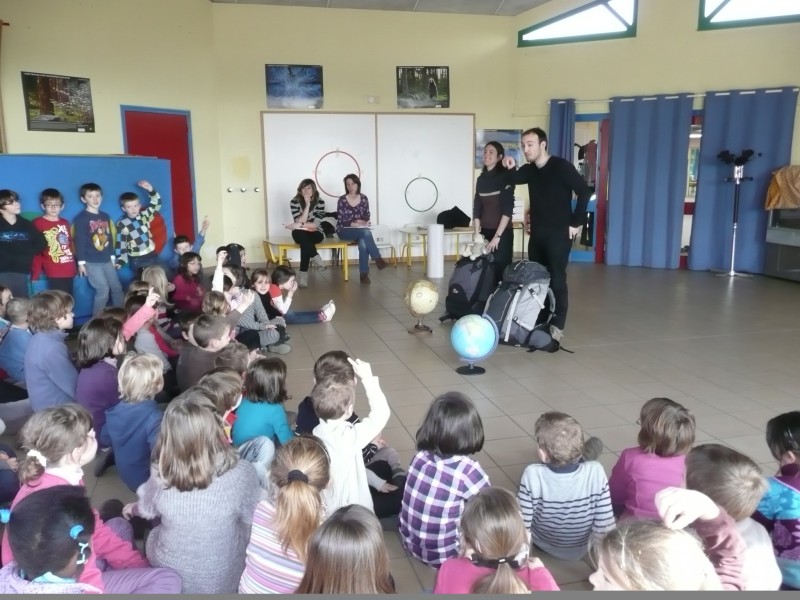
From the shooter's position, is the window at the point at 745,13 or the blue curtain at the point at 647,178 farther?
the blue curtain at the point at 647,178

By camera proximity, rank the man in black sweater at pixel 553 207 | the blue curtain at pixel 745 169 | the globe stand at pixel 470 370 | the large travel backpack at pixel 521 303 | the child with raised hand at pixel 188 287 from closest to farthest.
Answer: the globe stand at pixel 470 370
the man in black sweater at pixel 553 207
the large travel backpack at pixel 521 303
the child with raised hand at pixel 188 287
the blue curtain at pixel 745 169

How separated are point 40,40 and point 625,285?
683 centimetres

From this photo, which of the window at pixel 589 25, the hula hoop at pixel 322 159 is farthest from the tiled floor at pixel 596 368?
the window at pixel 589 25

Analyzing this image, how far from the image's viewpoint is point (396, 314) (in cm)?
673

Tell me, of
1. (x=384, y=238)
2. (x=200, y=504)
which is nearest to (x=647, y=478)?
(x=200, y=504)

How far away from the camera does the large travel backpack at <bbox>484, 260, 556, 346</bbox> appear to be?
5434 millimetres

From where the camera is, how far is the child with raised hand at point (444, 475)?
2.36m

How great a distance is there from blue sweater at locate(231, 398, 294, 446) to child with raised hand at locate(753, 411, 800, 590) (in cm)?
188

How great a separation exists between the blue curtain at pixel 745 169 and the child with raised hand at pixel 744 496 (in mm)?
7683

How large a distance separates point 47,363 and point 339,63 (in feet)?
23.5

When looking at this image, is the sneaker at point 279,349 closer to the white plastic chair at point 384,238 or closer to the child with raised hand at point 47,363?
the child with raised hand at point 47,363

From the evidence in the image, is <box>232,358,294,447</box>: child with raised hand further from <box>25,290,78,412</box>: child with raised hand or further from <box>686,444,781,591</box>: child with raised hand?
<box>686,444,781,591</box>: child with raised hand

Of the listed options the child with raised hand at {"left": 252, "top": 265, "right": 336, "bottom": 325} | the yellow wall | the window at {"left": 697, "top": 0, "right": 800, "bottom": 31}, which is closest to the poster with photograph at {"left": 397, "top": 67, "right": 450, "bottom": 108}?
the yellow wall

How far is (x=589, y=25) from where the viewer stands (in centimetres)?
943
